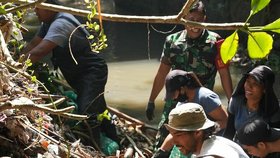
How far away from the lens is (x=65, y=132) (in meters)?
4.32

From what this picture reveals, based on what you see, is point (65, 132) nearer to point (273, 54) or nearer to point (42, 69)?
point (42, 69)

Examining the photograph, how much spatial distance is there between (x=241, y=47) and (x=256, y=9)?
34.1ft

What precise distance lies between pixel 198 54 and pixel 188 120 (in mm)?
1911

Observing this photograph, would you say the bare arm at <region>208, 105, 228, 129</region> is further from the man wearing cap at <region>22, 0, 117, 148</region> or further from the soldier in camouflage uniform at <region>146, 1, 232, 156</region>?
the man wearing cap at <region>22, 0, 117, 148</region>

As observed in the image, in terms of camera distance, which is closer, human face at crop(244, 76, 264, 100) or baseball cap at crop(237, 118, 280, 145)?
baseball cap at crop(237, 118, 280, 145)

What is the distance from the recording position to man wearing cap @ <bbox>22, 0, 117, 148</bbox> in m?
4.55

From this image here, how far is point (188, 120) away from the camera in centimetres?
282

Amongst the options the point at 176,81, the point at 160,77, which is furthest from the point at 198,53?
the point at 176,81

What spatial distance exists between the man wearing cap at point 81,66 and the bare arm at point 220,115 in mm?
1177

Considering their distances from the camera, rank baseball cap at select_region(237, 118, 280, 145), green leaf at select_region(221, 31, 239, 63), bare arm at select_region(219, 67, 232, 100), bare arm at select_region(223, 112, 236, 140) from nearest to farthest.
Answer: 1. green leaf at select_region(221, 31, 239, 63)
2. baseball cap at select_region(237, 118, 280, 145)
3. bare arm at select_region(223, 112, 236, 140)
4. bare arm at select_region(219, 67, 232, 100)

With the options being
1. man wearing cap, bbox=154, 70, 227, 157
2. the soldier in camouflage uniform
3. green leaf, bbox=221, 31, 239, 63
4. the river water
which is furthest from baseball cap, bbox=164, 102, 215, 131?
the river water

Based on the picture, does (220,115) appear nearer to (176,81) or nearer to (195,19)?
(176,81)

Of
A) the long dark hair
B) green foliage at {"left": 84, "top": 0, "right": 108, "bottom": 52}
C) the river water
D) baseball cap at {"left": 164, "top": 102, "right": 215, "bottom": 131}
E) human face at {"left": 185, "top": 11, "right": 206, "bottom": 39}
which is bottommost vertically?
the river water

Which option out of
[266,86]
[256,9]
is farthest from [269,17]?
[256,9]
